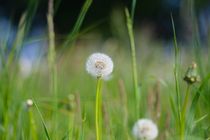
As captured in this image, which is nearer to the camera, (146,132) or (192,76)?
(192,76)

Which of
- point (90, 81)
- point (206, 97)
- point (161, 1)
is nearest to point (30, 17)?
point (206, 97)

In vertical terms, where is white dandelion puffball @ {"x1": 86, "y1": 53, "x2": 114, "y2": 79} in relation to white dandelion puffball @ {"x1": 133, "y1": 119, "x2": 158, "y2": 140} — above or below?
above

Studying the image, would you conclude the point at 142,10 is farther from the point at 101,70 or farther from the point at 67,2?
the point at 101,70

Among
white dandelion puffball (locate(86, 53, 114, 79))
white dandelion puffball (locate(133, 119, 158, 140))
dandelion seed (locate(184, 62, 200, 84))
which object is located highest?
white dandelion puffball (locate(86, 53, 114, 79))

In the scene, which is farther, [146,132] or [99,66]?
[146,132]

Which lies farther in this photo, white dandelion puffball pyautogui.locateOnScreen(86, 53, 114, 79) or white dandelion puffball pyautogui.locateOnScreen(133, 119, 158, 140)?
white dandelion puffball pyautogui.locateOnScreen(133, 119, 158, 140)

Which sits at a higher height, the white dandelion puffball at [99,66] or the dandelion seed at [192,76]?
the white dandelion puffball at [99,66]

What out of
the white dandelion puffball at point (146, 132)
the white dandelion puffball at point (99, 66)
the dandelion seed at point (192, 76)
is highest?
the white dandelion puffball at point (99, 66)

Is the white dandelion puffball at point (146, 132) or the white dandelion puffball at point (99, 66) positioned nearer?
the white dandelion puffball at point (99, 66)
